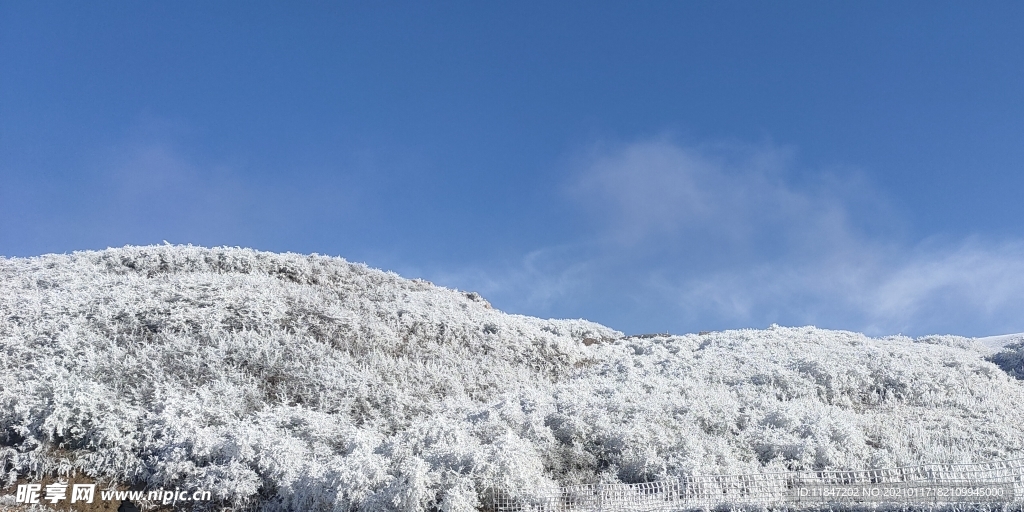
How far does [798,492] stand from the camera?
10680 mm

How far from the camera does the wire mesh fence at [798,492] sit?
32.0 ft

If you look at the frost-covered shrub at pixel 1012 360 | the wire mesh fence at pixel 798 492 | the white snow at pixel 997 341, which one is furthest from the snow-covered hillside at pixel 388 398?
the white snow at pixel 997 341

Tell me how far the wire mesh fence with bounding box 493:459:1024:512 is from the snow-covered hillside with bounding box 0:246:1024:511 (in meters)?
0.84

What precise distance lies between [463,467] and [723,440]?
19.8 ft

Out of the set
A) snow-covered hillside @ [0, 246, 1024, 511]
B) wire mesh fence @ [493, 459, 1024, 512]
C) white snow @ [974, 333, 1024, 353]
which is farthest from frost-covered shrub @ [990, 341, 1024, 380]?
wire mesh fence @ [493, 459, 1024, 512]

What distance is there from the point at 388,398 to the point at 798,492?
31.2ft

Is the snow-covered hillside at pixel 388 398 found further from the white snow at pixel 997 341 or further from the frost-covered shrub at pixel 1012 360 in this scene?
the white snow at pixel 997 341

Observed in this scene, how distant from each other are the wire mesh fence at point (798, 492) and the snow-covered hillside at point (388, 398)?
0.84 m

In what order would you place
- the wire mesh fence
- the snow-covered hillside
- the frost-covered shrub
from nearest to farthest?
the wire mesh fence
the snow-covered hillside
the frost-covered shrub

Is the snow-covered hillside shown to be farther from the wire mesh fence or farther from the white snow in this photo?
the white snow

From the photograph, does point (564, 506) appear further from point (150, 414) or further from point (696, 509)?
point (150, 414)

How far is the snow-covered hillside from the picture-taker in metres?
12.6

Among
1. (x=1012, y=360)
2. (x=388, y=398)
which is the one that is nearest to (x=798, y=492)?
(x=388, y=398)

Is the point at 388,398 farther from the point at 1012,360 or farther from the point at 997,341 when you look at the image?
the point at 997,341
